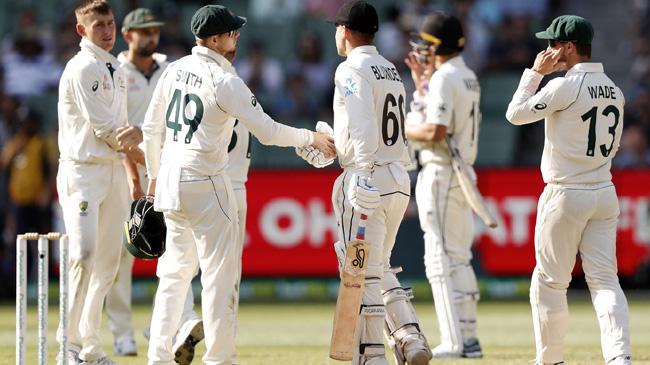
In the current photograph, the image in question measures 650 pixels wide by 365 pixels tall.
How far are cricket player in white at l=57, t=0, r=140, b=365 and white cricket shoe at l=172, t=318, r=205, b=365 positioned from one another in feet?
1.68

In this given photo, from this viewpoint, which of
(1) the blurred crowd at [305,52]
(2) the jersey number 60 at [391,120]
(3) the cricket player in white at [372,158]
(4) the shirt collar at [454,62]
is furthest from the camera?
(1) the blurred crowd at [305,52]

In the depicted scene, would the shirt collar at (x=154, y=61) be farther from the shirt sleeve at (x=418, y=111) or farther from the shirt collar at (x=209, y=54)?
the shirt collar at (x=209, y=54)

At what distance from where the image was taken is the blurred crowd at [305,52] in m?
18.1

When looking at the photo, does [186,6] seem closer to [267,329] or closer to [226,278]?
[267,329]

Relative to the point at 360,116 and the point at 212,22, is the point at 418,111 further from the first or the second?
the point at 212,22

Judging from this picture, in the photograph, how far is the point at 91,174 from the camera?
9023mm

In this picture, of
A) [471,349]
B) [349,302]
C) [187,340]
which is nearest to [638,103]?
[471,349]

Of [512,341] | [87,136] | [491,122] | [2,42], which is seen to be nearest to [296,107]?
[491,122]

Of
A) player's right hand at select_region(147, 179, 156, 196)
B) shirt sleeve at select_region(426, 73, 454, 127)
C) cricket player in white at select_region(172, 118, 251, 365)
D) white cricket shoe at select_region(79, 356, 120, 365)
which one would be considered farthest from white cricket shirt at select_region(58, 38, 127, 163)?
shirt sleeve at select_region(426, 73, 454, 127)

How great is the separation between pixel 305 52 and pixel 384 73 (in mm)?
10822

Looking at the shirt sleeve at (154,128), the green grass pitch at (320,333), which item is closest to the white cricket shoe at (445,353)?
the green grass pitch at (320,333)

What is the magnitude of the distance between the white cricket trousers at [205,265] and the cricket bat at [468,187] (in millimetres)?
2680

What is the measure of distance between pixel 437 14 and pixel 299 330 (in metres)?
3.74

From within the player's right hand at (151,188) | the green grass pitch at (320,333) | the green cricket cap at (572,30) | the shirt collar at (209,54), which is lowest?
the green grass pitch at (320,333)
